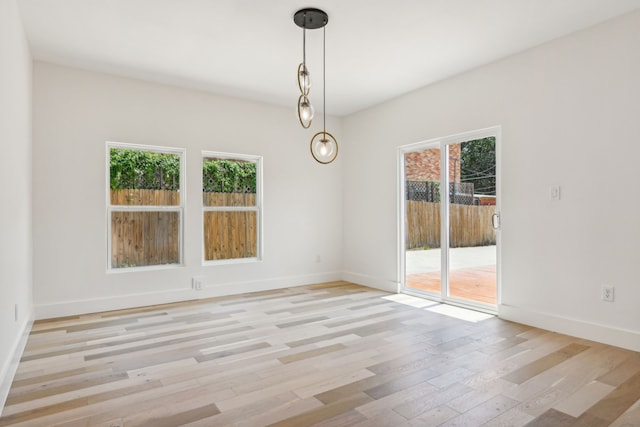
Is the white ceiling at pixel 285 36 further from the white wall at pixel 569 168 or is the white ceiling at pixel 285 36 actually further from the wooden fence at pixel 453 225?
the wooden fence at pixel 453 225

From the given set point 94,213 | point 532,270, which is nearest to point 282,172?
point 94,213

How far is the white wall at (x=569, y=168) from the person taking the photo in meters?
3.16

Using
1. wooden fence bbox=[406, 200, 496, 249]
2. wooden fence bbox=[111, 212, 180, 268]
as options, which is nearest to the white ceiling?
wooden fence bbox=[406, 200, 496, 249]

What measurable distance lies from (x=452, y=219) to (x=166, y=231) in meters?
3.56

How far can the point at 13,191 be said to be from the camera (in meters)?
2.92

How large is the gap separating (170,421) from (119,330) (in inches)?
77.1

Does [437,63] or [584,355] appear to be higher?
[437,63]

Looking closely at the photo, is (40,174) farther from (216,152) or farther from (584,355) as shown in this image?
(584,355)

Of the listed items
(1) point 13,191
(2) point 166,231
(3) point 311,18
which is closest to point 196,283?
(2) point 166,231

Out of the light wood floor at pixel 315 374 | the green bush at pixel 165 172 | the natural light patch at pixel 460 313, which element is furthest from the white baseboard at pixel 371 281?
the green bush at pixel 165 172

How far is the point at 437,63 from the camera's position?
4.17 meters

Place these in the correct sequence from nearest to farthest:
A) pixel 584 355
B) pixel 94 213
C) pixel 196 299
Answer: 1. pixel 584 355
2. pixel 94 213
3. pixel 196 299

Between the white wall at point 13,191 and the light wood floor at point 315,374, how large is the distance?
206 mm

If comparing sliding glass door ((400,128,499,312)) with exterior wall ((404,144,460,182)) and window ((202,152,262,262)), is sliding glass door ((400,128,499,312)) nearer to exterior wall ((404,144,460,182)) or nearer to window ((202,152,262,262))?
exterior wall ((404,144,460,182))
